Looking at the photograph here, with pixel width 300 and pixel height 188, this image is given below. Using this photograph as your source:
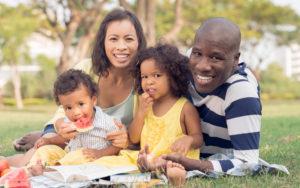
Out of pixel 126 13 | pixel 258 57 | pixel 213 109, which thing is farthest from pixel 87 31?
pixel 258 57

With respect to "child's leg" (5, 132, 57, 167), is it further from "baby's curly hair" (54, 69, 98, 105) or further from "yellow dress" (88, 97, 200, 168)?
"yellow dress" (88, 97, 200, 168)

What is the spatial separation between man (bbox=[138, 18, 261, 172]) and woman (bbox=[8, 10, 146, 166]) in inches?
39.1

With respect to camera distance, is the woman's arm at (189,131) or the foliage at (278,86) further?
Result: the foliage at (278,86)

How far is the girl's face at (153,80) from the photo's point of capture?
3672 millimetres

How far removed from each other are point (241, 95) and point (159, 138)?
914 millimetres

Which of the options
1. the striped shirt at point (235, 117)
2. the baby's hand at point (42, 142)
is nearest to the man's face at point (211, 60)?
the striped shirt at point (235, 117)

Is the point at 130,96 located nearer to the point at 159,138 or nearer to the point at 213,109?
the point at 159,138

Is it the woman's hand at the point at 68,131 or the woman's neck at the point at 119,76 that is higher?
the woman's neck at the point at 119,76

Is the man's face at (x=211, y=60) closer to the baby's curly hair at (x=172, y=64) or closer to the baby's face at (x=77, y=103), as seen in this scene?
the baby's curly hair at (x=172, y=64)

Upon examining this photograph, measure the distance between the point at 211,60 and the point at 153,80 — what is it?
62 cm

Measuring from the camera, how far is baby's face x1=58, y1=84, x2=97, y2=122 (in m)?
3.56

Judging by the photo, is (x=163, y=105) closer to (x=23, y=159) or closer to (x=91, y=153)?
(x=91, y=153)

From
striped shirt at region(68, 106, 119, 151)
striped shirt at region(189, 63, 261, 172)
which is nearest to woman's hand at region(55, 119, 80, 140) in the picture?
striped shirt at region(68, 106, 119, 151)

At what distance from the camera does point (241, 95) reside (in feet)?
10.8
